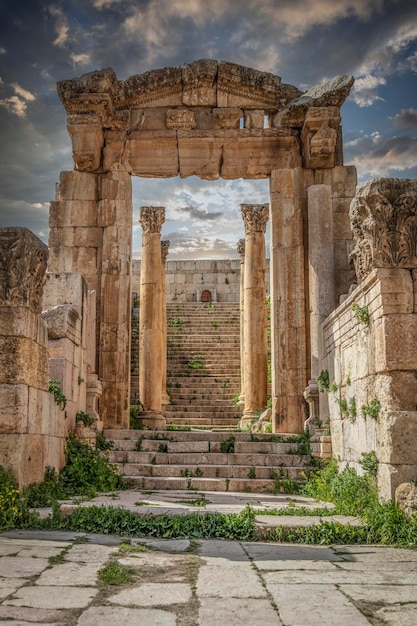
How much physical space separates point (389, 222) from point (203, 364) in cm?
1698

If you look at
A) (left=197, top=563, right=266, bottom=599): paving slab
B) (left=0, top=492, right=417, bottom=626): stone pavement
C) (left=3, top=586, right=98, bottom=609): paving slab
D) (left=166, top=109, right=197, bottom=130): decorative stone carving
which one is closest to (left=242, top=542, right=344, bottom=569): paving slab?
(left=0, top=492, right=417, bottom=626): stone pavement

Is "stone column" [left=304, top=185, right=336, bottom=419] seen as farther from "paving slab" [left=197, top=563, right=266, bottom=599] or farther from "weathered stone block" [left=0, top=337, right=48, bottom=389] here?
"paving slab" [left=197, top=563, right=266, bottom=599]

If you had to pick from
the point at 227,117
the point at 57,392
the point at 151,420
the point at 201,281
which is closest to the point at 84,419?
the point at 57,392

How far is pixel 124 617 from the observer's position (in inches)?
142

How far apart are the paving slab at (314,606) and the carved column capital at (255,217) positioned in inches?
579

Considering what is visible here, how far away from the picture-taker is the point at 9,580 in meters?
4.33

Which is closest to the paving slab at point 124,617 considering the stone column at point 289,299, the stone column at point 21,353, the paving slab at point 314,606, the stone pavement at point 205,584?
the stone pavement at point 205,584

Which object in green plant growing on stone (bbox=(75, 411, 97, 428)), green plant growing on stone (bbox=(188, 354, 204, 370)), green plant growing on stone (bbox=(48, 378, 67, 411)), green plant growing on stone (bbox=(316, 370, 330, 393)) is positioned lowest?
green plant growing on stone (bbox=(75, 411, 97, 428))

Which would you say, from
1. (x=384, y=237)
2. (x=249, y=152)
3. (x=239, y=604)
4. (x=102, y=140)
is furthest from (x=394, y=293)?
(x=102, y=140)

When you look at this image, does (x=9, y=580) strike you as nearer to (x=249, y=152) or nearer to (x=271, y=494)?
(x=271, y=494)

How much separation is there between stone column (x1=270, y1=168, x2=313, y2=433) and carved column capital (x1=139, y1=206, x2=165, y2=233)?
5244mm

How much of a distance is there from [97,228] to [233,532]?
8.50 m

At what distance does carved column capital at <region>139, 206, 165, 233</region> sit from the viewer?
711 inches

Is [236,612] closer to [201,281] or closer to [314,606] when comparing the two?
[314,606]
